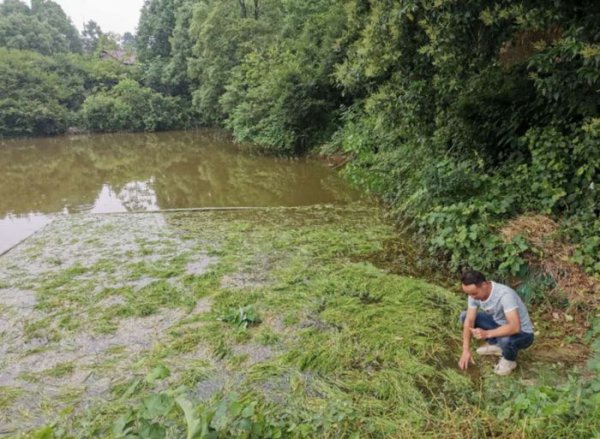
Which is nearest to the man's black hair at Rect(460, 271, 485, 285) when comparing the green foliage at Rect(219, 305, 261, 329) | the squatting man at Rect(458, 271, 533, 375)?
the squatting man at Rect(458, 271, 533, 375)

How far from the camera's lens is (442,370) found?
272 centimetres

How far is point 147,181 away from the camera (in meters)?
10.4

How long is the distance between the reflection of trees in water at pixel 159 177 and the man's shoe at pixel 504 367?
535cm

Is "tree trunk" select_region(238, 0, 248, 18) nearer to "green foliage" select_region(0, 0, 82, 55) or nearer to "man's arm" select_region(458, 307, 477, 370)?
"man's arm" select_region(458, 307, 477, 370)

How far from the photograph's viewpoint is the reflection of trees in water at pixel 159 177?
8.38 metres

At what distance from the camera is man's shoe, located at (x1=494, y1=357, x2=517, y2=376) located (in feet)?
8.55

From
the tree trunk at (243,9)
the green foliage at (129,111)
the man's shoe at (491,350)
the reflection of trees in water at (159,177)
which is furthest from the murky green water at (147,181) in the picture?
the green foliage at (129,111)

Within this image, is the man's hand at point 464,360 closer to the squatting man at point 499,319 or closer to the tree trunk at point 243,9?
A: the squatting man at point 499,319

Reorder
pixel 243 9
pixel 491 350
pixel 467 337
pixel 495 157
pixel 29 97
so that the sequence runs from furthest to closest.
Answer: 1. pixel 29 97
2. pixel 243 9
3. pixel 495 157
4. pixel 491 350
5. pixel 467 337

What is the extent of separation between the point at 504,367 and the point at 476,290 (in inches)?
21.9

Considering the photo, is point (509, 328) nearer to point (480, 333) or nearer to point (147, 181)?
point (480, 333)

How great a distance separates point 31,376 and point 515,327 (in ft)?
11.1

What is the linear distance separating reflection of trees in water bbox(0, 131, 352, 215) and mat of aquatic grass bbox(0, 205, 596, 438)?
3051 mm

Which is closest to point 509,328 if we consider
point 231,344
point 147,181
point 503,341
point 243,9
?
point 503,341
